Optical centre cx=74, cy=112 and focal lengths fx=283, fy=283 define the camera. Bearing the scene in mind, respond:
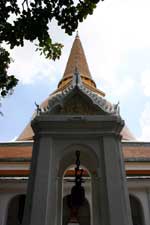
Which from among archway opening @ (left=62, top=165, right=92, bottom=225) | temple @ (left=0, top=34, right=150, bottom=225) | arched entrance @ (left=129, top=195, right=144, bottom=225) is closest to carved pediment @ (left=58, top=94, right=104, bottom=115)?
temple @ (left=0, top=34, right=150, bottom=225)

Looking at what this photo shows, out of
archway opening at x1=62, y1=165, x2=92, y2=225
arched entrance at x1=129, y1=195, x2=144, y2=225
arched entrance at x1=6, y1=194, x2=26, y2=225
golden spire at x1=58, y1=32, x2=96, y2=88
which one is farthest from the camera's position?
golden spire at x1=58, y1=32, x2=96, y2=88

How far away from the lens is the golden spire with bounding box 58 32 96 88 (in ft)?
57.4

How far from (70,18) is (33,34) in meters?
0.52

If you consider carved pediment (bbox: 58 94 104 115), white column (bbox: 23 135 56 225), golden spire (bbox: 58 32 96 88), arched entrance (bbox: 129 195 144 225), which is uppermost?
golden spire (bbox: 58 32 96 88)

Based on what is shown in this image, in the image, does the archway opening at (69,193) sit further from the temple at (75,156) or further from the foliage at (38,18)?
the foliage at (38,18)

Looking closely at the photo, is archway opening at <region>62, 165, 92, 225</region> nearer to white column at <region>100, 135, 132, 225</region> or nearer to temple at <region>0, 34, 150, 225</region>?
temple at <region>0, 34, 150, 225</region>

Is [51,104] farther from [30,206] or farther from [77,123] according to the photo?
[30,206]

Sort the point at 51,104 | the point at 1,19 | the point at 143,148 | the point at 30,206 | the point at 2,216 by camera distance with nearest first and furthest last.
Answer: the point at 1,19
the point at 30,206
the point at 51,104
the point at 2,216
the point at 143,148

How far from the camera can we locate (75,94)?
18.5ft

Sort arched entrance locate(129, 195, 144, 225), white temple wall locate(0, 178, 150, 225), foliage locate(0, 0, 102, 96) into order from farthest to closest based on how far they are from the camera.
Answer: arched entrance locate(129, 195, 144, 225) < white temple wall locate(0, 178, 150, 225) < foliage locate(0, 0, 102, 96)

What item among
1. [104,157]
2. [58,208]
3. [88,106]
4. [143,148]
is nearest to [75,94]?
[88,106]

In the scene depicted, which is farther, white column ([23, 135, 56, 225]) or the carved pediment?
the carved pediment

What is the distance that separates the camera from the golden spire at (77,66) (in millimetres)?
17500

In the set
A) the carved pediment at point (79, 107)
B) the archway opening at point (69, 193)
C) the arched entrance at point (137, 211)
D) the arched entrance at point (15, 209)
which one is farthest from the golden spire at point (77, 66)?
the carved pediment at point (79, 107)
